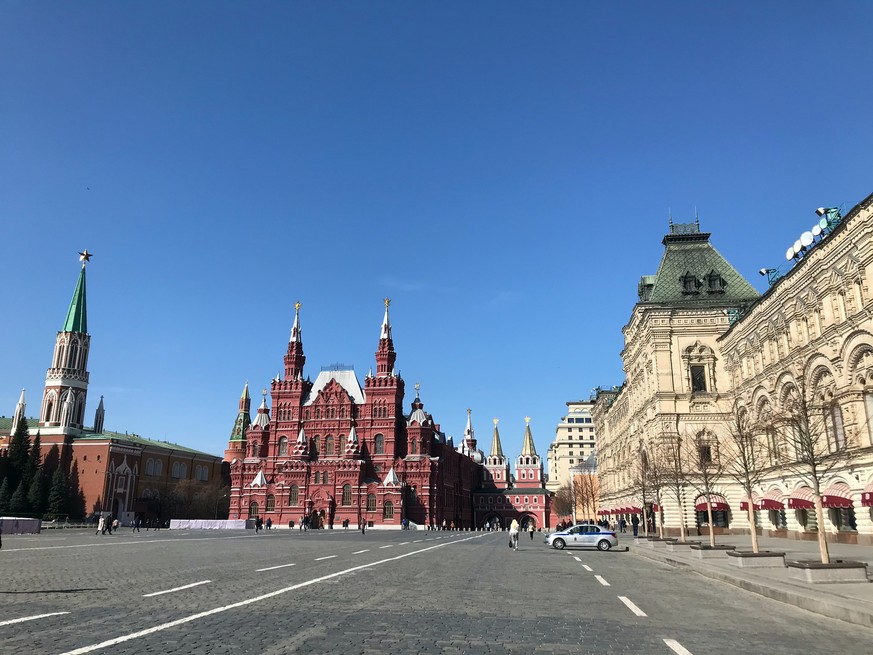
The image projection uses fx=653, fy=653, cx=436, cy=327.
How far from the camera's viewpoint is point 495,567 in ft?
71.0

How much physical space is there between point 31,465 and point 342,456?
143 feet

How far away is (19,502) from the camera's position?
3428 inches

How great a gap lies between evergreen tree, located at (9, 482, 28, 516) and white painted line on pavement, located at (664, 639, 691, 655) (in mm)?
97967

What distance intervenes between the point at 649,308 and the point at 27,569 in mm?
48120

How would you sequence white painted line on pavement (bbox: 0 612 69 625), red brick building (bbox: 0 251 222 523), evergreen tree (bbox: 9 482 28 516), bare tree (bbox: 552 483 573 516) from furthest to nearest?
bare tree (bbox: 552 483 573 516), red brick building (bbox: 0 251 222 523), evergreen tree (bbox: 9 482 28 516), white painted line on pavement (bbox: 0 612 69 625)

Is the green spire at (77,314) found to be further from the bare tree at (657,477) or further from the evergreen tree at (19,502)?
the bare tree at (657,477)

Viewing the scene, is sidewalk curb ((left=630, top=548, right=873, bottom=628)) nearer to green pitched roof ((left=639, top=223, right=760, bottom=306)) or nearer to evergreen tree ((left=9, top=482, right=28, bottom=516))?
green pitched roof ((left=639, top=223, right=760, bottom=306))

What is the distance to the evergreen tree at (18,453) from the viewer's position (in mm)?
91250

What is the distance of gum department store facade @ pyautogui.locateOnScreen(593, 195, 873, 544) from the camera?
31250 millimetres

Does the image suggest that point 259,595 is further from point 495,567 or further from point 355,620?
point 495,567

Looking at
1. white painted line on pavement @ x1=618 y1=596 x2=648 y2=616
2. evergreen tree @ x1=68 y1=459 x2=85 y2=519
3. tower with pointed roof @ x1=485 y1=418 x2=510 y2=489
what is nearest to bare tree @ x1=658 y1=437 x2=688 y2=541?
white painted line on pavement @ x1=618 y1=596 x2=648 y2=616

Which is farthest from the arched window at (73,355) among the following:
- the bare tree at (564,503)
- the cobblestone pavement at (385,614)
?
the cobblestone pavement at (385,614)

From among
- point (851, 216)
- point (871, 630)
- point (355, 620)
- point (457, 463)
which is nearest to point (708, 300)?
point (851, 216)

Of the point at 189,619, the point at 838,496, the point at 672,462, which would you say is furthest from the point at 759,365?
the point at 189,619
